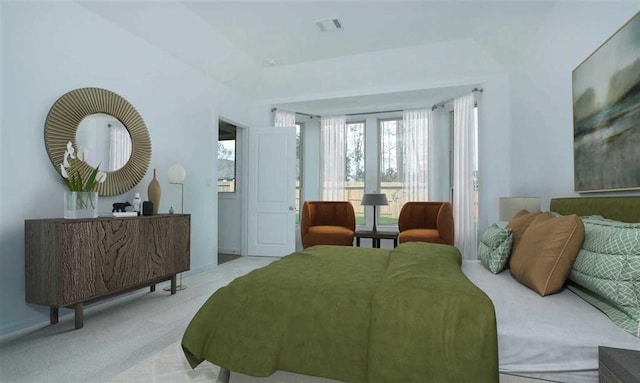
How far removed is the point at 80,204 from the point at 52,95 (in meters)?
0.93

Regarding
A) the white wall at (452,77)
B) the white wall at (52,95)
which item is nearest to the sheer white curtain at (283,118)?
the white wall at (452,77)

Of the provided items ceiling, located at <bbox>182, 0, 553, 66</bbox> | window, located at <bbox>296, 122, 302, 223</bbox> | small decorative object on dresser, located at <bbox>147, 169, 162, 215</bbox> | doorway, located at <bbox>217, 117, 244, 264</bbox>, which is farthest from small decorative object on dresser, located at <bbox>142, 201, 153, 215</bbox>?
window, located at <bbox>296, 122, 302, 223</bbox>

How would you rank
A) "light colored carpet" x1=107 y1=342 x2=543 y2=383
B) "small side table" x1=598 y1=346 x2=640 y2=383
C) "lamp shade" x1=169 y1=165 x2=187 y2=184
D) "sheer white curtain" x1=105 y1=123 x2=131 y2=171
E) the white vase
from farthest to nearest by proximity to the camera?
1. "lamp shade" x1=169 y1=165 x2=187 y2=184
2. "sheer white curtain" x1=105 y1=123 x2=131 y2=171
3. the white vase
4. "light colored carpet" x1=107 y1=342 x2=543 y2=383
5. "small side table" x1=598 y1=346 x2=640 y2=383

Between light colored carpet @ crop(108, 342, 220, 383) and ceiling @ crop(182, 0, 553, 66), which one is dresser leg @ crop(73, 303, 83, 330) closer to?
light colored carpet @ crop(108, 342, 220, 383)

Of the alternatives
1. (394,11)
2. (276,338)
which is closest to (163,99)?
(394,11)

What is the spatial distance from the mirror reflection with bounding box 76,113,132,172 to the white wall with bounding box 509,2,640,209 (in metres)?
4.05

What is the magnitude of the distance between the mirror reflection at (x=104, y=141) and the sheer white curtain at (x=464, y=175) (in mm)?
4269

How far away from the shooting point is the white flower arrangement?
2553mm

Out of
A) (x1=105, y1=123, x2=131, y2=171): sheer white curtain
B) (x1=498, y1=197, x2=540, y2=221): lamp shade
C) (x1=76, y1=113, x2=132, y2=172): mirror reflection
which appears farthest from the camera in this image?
(x1=498, y1=197, x2=540, y2=221): lamp shade

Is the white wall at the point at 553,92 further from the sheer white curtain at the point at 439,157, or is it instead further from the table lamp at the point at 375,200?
the table lamp at the point at 375,200

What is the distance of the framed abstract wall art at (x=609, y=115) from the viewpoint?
6.29ft

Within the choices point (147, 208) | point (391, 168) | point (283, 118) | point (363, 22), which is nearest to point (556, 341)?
point (147, 208)

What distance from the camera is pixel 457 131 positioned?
16.0 feet

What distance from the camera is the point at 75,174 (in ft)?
9.03
